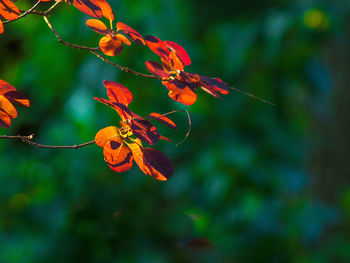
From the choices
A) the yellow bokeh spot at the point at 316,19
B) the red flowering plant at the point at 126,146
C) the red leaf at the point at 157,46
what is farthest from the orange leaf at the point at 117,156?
the yellow bokeh spot at the point at 316,19

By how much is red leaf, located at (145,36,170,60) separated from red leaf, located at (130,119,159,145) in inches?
3.1

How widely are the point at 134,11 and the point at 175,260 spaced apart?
3.51 ft

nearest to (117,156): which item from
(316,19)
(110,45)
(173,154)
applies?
(110,45)

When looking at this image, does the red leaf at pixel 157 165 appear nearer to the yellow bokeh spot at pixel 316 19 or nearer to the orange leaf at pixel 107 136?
the orange leaf at pixel 107 136

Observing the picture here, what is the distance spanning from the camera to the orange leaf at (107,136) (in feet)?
1.54

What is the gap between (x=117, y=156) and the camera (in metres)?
0.47

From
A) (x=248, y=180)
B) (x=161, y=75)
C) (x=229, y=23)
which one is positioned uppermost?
(x=161, y=75)

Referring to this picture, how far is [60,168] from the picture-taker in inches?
79.0

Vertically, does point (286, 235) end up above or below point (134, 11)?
below

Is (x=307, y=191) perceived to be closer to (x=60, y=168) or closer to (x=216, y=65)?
(x=216, y=65)

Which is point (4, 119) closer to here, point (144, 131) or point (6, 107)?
point (6, 107)

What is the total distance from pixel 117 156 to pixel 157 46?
127 millimetres

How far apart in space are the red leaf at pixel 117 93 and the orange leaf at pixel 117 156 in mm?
43

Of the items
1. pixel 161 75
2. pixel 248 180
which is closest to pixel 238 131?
pixel 248 180
